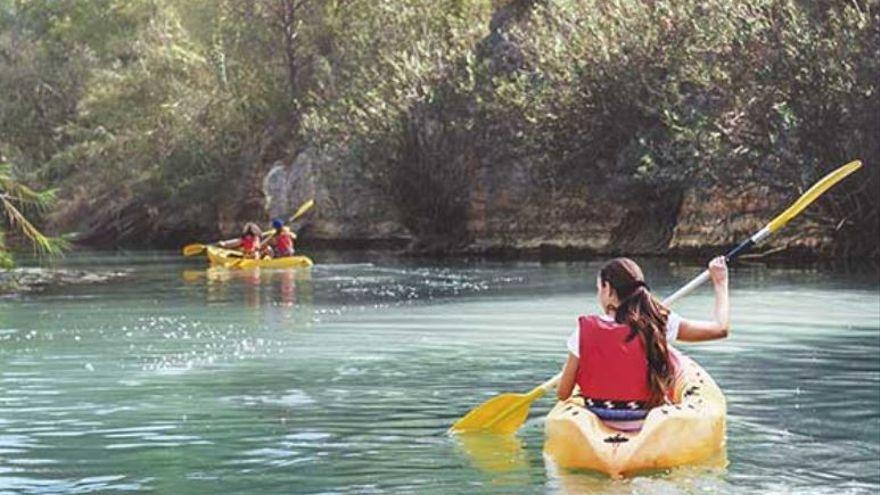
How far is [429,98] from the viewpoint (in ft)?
121

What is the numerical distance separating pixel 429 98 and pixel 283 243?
7315 millimetres

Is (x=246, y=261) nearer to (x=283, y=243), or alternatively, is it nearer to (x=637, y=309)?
(x=283, y=243)

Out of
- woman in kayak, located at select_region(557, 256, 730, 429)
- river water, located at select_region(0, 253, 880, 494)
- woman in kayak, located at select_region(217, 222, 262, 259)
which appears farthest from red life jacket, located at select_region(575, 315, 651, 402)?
woman in kayak, located at select_region(217, 222, 262, 259)

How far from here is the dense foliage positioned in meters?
28.9

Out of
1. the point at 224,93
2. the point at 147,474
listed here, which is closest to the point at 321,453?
the point at 147,474

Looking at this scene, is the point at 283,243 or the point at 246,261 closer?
the point at 246,261

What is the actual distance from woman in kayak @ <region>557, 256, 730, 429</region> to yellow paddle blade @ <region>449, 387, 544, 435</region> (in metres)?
1.31

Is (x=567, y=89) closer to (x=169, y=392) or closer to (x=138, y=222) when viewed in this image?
(x=138, y=222)

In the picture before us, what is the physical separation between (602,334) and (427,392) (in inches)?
152

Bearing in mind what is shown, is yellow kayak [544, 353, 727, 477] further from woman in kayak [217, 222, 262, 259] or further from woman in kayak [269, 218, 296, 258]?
woman in kayak [217, 222, 262, 259]

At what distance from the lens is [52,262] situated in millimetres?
36219

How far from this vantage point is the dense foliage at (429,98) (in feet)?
94.8

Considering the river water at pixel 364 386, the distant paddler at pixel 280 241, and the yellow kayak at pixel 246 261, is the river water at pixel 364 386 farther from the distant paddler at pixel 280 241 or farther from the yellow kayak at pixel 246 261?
the distant paddler at pixel 280 241

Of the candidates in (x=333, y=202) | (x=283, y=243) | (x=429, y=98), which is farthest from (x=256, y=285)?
(x=333, y=202)
